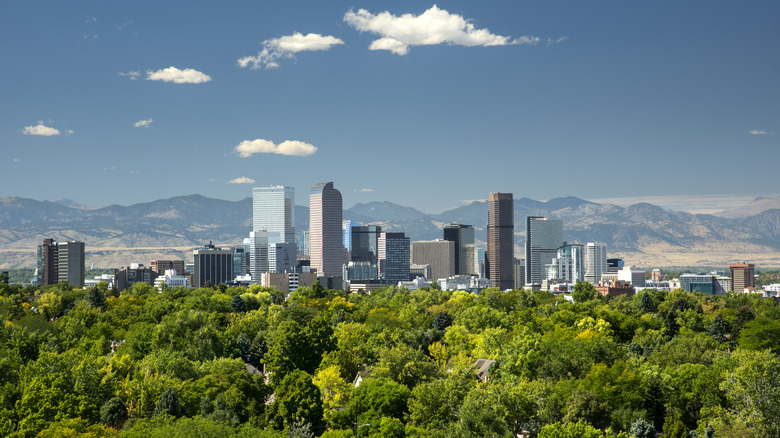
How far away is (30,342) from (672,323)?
87.9 metres

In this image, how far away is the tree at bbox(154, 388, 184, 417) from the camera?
6838 cm

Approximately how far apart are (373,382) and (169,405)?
17.1m

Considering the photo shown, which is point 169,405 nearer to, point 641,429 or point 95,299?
point 641,429

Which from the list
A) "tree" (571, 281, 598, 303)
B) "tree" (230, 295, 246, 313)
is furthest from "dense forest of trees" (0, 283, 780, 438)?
"tree" (571, 281, 598, 303)

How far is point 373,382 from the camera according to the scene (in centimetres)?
7112

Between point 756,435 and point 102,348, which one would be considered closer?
point 756,435

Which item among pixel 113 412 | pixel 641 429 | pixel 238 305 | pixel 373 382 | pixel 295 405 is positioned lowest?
pixel 641 429

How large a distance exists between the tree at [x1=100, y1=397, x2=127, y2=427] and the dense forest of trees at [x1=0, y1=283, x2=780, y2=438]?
131 mm

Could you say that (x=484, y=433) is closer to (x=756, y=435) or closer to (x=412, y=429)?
(x=412, y=429)

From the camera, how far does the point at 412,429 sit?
61.8 m

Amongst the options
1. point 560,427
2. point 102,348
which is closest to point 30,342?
point 102,348

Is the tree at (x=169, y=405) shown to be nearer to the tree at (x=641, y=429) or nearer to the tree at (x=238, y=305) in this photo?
the tree at (x=641, y=429)

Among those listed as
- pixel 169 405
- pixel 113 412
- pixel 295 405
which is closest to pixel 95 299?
pixel 113 412

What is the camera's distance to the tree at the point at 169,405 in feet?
224
